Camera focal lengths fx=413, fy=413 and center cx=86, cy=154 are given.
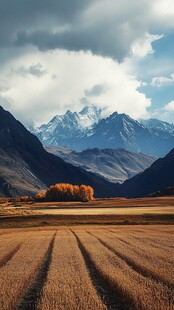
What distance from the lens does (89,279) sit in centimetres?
1997

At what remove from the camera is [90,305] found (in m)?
15.0

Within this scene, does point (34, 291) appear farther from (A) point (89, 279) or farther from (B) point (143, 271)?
(B) point (143, 271)

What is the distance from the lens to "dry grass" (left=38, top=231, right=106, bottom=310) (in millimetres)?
15094

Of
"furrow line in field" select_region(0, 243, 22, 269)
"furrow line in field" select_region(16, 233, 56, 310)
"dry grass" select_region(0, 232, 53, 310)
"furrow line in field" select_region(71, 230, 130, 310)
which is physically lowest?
"furrow line in field" select_region(71, 230, 130, 310)

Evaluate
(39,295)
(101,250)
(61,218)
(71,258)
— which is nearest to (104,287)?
(39,295)

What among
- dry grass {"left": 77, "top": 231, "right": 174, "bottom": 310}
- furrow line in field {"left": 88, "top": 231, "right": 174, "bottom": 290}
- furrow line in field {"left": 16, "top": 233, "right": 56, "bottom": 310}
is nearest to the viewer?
dry grass {"left": 77, "top": 231, "right": 174, "bottom": 310}

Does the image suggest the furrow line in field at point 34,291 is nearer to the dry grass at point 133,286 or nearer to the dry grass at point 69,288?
the dry grass at point 69,288

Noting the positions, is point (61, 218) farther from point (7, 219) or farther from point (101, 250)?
point (101, 250)

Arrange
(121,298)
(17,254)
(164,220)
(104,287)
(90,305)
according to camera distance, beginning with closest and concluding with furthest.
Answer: (90,305) → (121,298) → (104,287) → (17,254) → (164,220)

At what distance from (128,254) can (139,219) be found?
51350 mm

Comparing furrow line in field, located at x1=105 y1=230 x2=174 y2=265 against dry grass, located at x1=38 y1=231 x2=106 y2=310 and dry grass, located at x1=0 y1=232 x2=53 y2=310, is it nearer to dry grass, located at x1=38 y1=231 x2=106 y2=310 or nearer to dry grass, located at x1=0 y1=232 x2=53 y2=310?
dry grass, located at x1=38 y1=231 x2=106 y2=310

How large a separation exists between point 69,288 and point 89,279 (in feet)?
7.21

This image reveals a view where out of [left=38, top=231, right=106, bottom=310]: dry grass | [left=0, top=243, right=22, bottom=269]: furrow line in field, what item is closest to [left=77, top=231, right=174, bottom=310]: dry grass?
[left=38, top=231, right=106, bottom=310]: dry grass

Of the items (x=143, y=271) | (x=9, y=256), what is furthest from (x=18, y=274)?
(x=9, y=256)
